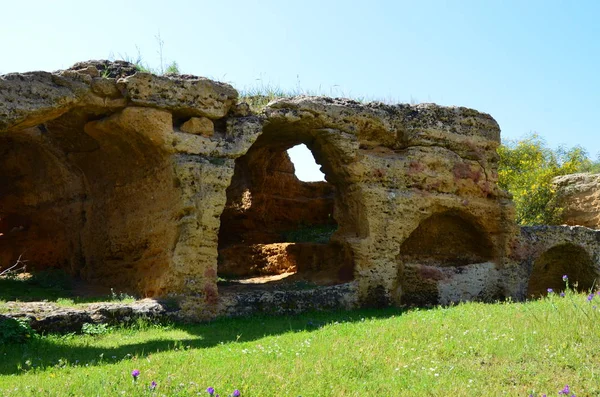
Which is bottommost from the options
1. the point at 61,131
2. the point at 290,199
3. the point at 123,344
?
the point at 123,344

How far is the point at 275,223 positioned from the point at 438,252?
467cm

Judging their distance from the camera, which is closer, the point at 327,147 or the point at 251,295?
the point at 251,295

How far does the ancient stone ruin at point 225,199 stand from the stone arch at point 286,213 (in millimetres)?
51

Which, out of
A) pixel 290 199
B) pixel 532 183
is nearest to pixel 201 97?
pixel 290 199

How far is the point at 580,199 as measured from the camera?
1773cm

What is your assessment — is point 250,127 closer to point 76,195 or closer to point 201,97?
point 201,97

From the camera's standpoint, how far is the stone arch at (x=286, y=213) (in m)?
12.0

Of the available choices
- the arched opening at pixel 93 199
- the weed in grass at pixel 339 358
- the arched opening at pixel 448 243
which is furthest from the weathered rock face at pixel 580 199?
the arched opening at pixel 93 199

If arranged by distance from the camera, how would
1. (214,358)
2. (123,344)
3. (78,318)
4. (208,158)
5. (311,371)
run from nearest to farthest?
(311,371) < (214,358) < (123,344) < (78,318) < (208,158)

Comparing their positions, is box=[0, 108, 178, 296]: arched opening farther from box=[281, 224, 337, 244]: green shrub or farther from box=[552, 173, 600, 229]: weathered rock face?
box=[552, 173, 600, 229]: weathered rock face

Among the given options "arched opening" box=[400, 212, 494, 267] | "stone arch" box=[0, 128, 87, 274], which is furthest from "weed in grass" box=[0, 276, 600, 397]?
"stone arch" box=[0, 128, 87, 274]

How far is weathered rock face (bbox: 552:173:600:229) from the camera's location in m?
17.1

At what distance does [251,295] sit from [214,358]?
3587 mm

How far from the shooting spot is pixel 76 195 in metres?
12.5
